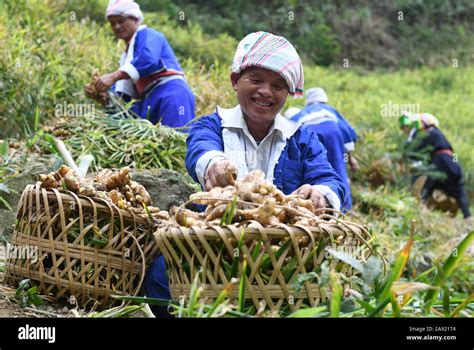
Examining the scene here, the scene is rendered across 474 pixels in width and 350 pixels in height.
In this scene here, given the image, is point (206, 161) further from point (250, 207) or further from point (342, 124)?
point (342, 124)

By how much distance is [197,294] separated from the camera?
2324 mm

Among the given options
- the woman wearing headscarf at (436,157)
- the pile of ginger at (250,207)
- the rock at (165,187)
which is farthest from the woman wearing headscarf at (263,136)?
the woman wearing headscarf at (436,157)

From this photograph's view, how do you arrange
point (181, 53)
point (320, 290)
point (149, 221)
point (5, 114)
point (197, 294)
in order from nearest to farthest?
→ point (197, 294), point (320, 290), point (149, 221), point (5, 114), point (181, 53)

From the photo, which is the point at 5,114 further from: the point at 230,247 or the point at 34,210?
the point at 230,247

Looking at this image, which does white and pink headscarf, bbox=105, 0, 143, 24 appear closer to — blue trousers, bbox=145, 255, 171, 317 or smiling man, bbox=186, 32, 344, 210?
smiling man, bbox=186, 32, 344, 210

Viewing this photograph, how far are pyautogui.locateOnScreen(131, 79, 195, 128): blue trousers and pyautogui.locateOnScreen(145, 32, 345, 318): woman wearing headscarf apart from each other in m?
2.49

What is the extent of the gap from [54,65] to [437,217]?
5.24 meters

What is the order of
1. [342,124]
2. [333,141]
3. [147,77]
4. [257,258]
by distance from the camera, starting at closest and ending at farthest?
[257,258] → [147,77] → [333,141] → [342,124]

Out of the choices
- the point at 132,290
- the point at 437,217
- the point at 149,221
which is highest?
the point at 149,221

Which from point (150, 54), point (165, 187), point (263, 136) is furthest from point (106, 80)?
point (263, 136)

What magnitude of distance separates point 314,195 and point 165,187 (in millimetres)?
1782

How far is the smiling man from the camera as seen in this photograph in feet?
10.6

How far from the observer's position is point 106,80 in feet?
19.0

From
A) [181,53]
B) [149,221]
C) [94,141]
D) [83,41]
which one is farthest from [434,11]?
[149,221]
